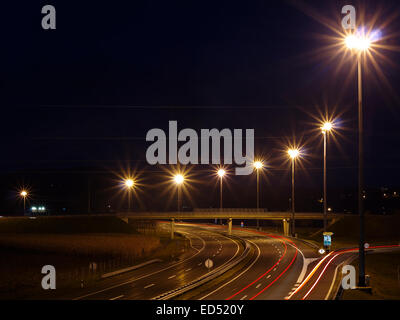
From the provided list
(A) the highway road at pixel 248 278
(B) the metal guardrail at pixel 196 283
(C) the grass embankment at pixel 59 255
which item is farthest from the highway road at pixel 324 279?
(C) the grass embankment at pixel 59 255

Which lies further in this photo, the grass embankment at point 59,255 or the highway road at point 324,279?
the grass embankment at point 59,255

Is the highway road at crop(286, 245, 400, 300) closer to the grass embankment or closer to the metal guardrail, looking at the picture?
the metal guardrail

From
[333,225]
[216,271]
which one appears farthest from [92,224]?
[216,271]

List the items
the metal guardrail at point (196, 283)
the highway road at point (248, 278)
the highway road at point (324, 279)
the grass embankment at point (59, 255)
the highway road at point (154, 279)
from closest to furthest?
the metal guardrail at point (196, 283)
the highway road at point (324, 279)
the highway road at point (248, 278)
the highway road at point (154, 279)
the grass embankment at point (59, 255)

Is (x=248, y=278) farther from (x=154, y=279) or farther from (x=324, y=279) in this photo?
(x=154, y=279)

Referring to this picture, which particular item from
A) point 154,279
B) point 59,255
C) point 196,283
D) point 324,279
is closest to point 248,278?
point 324,279

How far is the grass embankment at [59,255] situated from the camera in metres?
32.4

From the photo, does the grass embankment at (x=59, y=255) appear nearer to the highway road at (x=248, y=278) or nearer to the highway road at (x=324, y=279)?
the highway road at (x=248, y=278)

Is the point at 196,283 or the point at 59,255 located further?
the point at 59,255

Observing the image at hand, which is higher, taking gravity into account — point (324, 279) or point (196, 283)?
point (196, 283)

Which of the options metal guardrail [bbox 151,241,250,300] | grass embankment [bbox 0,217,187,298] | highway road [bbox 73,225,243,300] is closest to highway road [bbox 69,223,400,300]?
highway road [bbox 73,225,243,300]

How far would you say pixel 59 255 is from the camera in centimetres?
4838
